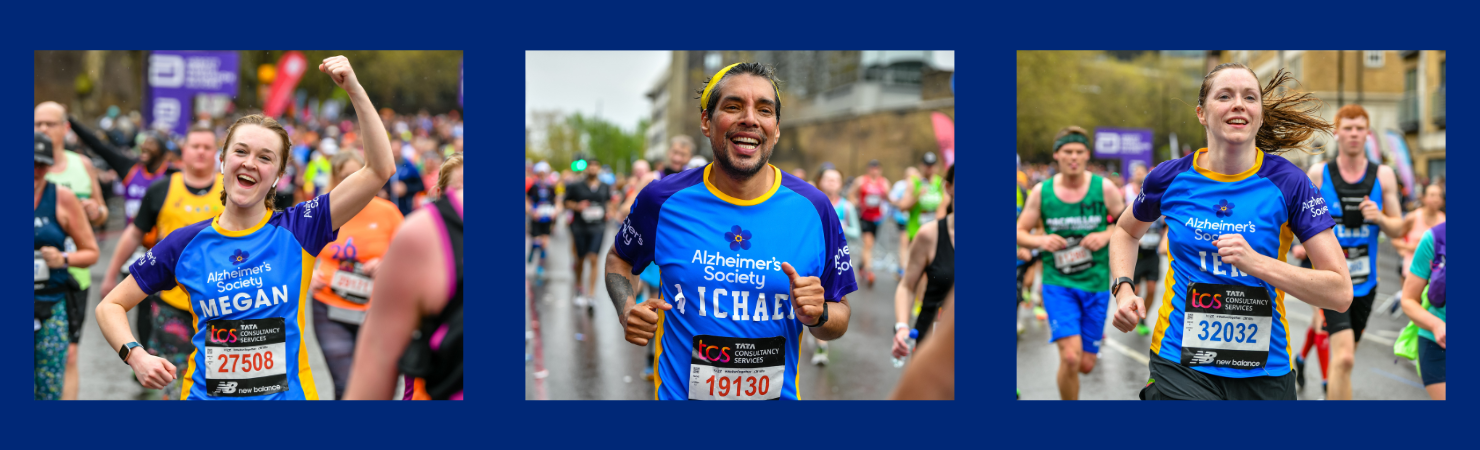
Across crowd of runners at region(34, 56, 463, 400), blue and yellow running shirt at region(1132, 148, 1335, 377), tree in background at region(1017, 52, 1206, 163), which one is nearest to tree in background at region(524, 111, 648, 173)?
crowd of runners at region(34, 56, 463, 400)

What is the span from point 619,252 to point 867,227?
10.3m

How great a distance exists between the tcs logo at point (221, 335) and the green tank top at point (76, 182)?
77.8 inches

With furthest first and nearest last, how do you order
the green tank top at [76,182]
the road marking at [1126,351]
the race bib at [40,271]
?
the green tank top at [76,182] → the road marking at [1126,351] → the race bib at [40,271]

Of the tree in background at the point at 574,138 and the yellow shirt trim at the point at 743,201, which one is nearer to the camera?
the yellow shirt trim at the point at 743,201

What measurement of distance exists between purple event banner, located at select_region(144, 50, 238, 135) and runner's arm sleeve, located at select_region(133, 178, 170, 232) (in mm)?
649

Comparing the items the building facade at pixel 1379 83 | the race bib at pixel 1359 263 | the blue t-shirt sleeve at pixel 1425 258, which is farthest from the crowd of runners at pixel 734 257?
the race bib at pixel 1359 263

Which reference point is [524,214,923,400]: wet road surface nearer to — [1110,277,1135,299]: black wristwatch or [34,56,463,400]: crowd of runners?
[34,56,463,400]: crowd of runners

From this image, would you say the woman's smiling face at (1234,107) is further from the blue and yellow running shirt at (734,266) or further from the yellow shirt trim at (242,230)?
the yellow shirt trim at (242,230)

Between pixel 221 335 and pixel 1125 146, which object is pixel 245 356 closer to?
pixel 221 335

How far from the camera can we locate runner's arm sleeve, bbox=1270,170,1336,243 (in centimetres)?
349

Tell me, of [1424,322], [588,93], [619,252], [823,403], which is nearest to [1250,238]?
[1424,322]

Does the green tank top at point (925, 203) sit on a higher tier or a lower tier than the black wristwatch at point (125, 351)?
higher

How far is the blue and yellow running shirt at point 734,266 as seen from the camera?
3248 mm

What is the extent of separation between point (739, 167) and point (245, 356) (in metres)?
1.86
